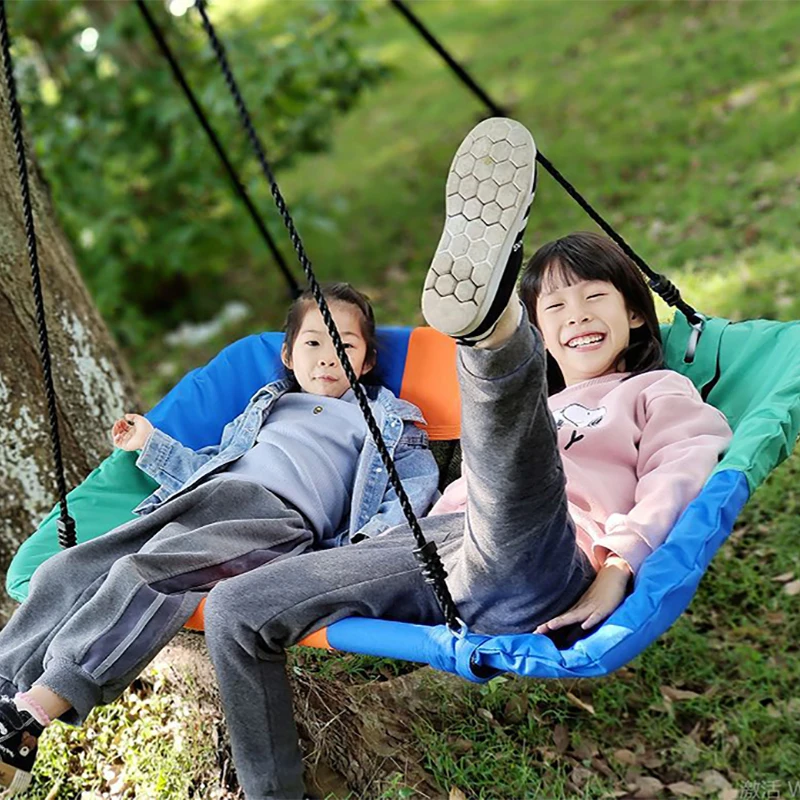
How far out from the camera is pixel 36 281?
2.05 metres

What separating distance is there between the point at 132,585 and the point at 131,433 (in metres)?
0.58

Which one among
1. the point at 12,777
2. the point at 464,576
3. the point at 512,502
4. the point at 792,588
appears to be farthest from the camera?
the point at 792,588

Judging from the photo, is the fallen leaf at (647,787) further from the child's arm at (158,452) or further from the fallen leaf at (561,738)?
the child's arm at (158,452)

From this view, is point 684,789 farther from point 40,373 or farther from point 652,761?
point 40,373

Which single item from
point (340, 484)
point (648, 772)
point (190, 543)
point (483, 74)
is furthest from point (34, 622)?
point (483, 74)

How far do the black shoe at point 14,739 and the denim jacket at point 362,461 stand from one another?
546mm

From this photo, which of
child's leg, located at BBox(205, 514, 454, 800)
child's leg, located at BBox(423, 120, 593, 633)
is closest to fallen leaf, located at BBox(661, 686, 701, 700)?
child's leg, located at BBox(205, 514, 454, 800)

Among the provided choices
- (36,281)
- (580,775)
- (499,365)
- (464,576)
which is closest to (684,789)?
(580,775)

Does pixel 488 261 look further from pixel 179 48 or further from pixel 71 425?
pixel 179 48

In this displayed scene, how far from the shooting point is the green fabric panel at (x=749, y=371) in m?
2.05

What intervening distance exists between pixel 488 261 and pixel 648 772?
4.61 ft

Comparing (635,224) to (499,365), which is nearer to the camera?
(499,365)

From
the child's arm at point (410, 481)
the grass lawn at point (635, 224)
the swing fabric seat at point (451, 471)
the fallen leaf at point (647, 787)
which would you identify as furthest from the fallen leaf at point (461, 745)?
the swing fabric seat at point (451, 471)

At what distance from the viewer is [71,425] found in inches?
107
